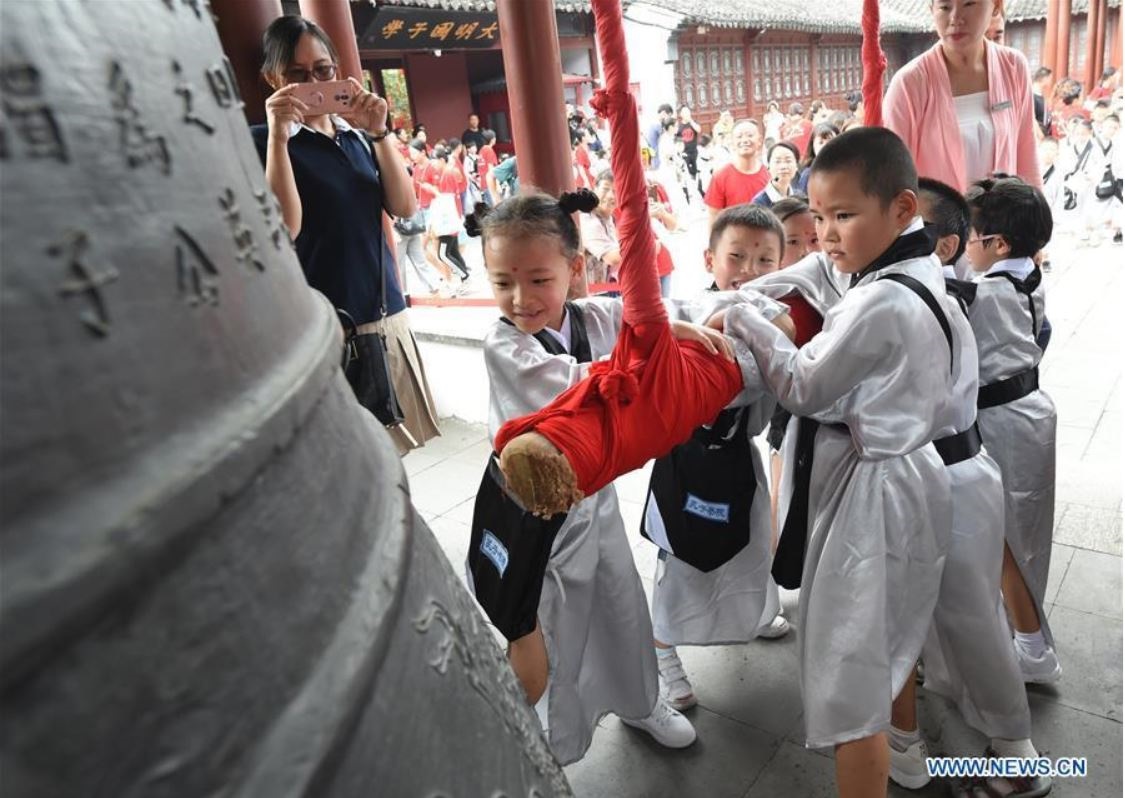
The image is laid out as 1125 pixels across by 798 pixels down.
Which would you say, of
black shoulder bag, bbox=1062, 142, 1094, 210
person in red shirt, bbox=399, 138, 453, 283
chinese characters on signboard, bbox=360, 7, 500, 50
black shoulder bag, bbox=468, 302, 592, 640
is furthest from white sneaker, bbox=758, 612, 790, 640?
chinese characters on signboard, bbox=360, 7, 500, 50

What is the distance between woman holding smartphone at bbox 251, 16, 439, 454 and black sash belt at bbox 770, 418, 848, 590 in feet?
3.86

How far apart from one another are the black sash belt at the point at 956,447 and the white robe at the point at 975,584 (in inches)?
0.4

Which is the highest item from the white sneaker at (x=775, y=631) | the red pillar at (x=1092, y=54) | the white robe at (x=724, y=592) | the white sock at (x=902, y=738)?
the red pillar at (x=1092, y=54)

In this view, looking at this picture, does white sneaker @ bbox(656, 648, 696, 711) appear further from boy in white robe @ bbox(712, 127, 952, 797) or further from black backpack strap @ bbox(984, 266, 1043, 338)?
black backpack strap @ bbox(984, 266, 1043, 338)

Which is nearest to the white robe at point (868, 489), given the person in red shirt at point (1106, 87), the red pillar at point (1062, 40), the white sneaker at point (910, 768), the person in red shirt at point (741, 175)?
the white sneaker at point (910, 768)

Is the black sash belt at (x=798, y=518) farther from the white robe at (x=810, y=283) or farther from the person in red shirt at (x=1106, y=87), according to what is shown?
the person in red shirt at (x=1106, y=87)

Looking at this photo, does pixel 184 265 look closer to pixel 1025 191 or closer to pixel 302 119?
pixel 302 119

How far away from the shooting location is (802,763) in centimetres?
185

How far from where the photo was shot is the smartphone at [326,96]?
72.1 inches

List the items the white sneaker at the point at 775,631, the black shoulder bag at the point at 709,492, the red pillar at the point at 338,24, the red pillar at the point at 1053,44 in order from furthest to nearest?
the red pillar at the point at 1053,44 → the red pillar at the point at 338,24 → the white sneaker at the point at 775,631 → the black shoulder bag at the point at 709,492

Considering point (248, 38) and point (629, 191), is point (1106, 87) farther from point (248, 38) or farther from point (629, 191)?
point (629, 191)

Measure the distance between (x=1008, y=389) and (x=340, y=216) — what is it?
5.95 ft

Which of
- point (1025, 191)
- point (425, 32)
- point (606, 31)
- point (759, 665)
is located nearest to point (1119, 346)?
point (1025, 191)

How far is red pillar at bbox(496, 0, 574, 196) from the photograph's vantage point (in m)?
3.07
